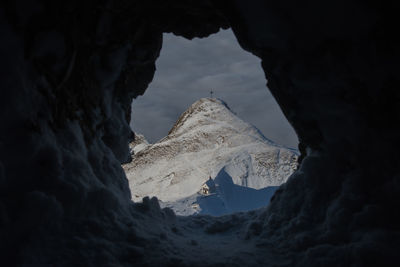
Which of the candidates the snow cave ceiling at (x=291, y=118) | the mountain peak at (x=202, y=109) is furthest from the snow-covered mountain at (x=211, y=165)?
the snow cave ceiling at (x=291, y=118)

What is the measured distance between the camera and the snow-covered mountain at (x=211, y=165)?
39.8 feet

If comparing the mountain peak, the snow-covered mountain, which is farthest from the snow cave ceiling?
the mountain peak

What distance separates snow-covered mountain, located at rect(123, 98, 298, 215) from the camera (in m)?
12.1

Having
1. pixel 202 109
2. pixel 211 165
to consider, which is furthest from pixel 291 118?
pixel 202 109

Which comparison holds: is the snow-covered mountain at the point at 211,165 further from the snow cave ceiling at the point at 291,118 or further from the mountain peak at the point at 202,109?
the snow cave ceiling at the point at 291,118

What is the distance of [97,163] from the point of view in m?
3.38

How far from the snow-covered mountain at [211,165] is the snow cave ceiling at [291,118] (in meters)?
7.33

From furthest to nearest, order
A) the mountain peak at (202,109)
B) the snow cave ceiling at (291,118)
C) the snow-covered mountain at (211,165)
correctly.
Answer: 1. the mountain peak at (202,109)
2. the snow-covered mountain at (211,165)
3. the snow cave ceiling at (291,118)

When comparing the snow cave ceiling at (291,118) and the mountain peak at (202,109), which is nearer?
the snow cave ceiling at (291,118)

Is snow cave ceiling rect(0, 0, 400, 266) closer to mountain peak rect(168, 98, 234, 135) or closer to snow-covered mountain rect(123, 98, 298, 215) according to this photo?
snow-covered mountain rect(123, 98, 298, 215)

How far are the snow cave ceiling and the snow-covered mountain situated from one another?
7.33 m

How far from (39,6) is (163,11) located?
209 cm

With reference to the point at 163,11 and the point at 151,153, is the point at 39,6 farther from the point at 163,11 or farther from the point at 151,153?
the point at 151,153

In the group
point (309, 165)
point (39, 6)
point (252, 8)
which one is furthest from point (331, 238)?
point (39, 6)
